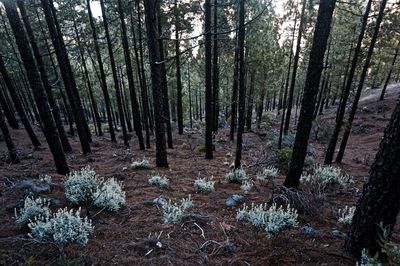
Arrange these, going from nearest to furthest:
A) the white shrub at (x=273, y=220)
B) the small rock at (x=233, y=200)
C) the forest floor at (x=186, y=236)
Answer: the forest floor at (x=186, y=236) < the white shrub at (x=273, y=220) < the small rock at (x=233, y=200)

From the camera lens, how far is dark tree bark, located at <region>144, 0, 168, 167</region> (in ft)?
29.8

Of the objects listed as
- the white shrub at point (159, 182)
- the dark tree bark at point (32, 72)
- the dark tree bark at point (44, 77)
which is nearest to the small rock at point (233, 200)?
the white shrub at point (159, 182)

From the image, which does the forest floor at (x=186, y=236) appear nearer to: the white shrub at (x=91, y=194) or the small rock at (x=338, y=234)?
the small rock at (x=338, y=234)

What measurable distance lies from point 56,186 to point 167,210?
3370mm

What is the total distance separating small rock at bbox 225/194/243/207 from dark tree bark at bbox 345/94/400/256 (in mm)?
2888

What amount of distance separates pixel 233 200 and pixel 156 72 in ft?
17.7

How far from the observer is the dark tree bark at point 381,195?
362cm

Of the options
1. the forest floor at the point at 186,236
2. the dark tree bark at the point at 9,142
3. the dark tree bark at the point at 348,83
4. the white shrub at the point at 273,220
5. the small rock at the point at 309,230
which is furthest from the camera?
the dark tree bark at the point at 348,83

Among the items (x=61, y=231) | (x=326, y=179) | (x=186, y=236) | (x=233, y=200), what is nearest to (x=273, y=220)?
(x=186, y=236)

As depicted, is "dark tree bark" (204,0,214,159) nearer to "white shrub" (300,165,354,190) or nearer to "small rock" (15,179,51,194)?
"white shrub" (300,165,354,190)

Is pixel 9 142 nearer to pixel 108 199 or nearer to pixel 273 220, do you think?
pixel 108 199

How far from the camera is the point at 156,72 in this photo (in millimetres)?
9500

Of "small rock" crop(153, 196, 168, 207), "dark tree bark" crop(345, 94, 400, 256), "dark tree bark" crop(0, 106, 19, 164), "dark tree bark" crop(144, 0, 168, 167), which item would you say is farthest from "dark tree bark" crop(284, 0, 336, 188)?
"dark tree bark" crop(0, 106, 19, 164)

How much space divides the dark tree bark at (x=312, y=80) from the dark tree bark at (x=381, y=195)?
284cm
